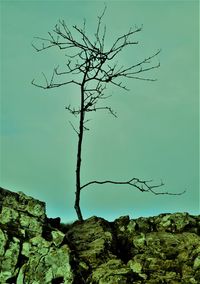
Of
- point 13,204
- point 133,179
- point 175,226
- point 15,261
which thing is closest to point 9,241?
point 15,261

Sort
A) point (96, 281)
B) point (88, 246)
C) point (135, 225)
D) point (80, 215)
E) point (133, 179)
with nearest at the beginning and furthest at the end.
Result: point (96, 281) < point (88, 246) < point (135, 225) < point (80, 215) < point (133, 179)

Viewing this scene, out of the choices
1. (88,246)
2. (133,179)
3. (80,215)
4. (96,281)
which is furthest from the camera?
(133,179)

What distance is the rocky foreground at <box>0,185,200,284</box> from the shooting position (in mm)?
15102

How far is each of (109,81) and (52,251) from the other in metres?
8.31

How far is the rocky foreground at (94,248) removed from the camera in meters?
15.1

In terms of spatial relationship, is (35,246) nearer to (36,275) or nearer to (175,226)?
(36,275)

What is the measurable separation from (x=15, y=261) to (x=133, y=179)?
691 cm

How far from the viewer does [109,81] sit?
71.3 ft

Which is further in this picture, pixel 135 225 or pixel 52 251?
pixel 135 225

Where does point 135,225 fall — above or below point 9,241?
above

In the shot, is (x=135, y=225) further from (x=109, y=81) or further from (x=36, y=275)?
(x=109, y=81)

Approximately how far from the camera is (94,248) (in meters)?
16.3

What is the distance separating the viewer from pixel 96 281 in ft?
49.2

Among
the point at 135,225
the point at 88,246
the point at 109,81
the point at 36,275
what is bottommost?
the point at 36,275
